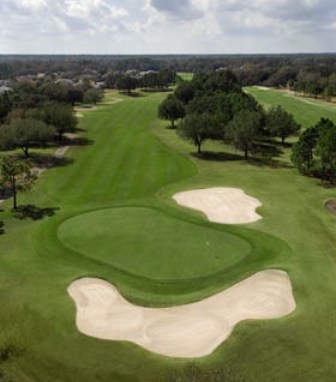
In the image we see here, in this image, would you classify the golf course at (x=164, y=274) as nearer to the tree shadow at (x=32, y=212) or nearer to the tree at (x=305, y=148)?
the tree shadow at (x=32, y=212)

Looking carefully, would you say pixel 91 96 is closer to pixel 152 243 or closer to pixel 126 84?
pixel 126 84

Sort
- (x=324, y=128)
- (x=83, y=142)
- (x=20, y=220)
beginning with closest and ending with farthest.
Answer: (x=20, y=220)
(x=324, y=128)
(x=83, y=142)

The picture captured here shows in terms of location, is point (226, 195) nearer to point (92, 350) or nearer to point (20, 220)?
point (20, 220)

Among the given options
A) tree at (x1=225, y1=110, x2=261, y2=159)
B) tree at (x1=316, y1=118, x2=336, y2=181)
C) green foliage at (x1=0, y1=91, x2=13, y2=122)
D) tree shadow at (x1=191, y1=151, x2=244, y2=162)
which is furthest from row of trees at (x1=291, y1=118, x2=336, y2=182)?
green foliage at (x1=0, y1=91, x2=13, y2=122)

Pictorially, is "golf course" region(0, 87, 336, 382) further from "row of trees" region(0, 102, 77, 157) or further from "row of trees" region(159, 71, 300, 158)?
"row of trees" region(0, 102, 77, 157)

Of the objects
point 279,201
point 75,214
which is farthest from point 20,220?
point 279,201

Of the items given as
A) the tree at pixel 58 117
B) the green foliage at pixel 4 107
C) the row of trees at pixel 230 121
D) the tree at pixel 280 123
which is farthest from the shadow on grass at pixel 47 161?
the tree at pixel 280 123

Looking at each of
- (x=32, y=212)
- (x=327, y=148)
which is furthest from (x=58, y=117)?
(x=327, y=148)

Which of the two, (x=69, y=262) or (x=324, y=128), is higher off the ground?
(x=324, y=128)
